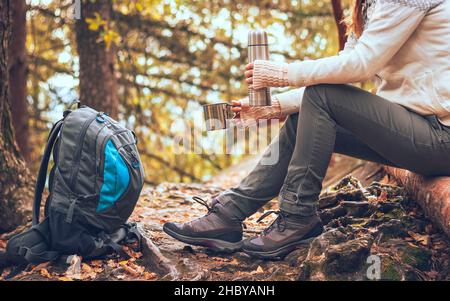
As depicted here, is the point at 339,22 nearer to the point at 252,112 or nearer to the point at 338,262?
the point at 252,112

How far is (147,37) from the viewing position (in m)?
8.00

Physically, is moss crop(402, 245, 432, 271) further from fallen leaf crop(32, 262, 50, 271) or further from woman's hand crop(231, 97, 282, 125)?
fallen leaf crop(32, 262, 50, 271)

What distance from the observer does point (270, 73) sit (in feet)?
9.66

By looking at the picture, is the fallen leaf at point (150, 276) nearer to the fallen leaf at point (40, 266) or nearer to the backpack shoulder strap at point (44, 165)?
the fallen leaf at point (40, 266)

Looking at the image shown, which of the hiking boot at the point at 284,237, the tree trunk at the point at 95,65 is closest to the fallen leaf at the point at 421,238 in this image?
the hiking boot at the point at 284,237

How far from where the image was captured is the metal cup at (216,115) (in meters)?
3.17

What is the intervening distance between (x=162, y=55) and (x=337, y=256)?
231 inches

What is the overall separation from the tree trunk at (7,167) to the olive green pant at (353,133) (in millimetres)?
2144

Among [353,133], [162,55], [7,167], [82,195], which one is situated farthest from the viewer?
[162,55]

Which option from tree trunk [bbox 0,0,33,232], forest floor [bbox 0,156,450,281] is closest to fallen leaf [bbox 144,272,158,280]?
forest floor [bbox 0,156,450,281]

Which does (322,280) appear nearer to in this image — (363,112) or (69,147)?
(363,112)

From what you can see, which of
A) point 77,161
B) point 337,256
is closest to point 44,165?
point 77,161

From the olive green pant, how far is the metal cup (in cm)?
39

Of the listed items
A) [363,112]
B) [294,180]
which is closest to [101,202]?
[294,180]
